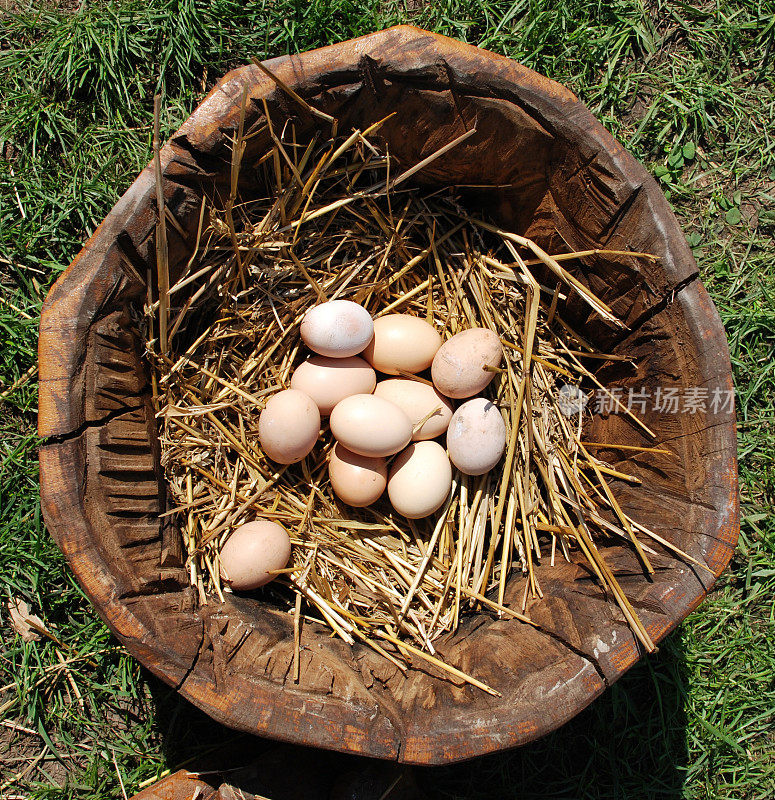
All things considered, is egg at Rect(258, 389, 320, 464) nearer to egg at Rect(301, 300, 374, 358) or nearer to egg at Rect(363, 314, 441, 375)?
egg at Rect(301, 300, 374, 358)

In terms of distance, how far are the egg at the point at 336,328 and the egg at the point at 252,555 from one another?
1.73ft

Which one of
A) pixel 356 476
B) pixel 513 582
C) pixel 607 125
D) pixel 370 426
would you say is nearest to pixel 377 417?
pixel 370 426

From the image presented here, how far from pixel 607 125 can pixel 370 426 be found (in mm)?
1487

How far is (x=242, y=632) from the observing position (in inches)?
62.8

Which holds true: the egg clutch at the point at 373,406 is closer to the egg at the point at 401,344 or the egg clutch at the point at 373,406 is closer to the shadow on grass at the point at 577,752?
the egg at the point at 401,344

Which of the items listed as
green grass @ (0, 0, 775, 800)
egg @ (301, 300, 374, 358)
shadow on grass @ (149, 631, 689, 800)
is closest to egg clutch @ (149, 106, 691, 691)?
egg @ (301, 300, 374, 358)

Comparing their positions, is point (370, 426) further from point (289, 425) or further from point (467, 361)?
point (467, 361)

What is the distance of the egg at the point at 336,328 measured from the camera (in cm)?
182

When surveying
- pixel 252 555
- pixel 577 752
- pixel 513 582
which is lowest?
pixel 577 752

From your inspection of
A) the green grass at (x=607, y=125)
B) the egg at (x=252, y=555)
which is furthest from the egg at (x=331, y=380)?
the green grass at (x=607, y=125)

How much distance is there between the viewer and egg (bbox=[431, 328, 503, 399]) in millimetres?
1837

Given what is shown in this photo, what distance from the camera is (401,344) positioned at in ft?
6.31

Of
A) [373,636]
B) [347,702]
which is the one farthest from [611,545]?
[347,702]

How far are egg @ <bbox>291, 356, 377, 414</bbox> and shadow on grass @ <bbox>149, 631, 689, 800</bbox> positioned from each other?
1.06m
